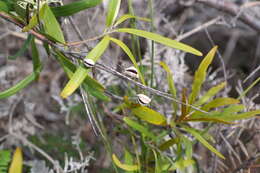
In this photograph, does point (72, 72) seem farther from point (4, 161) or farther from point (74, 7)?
point (4, 161)

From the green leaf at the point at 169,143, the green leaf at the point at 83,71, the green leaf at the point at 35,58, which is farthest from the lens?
the green leaf at the point at 169,143

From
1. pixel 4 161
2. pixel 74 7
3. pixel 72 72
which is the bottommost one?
pixel 4 161

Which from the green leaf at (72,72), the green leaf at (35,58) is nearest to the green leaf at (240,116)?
→ the green leaf at (72,72)

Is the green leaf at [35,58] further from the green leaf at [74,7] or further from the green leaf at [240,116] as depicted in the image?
the green leaf at [240,116]

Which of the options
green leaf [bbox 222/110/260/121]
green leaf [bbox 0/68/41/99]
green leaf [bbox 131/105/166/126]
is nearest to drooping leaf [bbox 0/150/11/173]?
green leaf [bbox 0/68/41/99]

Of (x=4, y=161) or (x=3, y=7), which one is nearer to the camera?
(x=3, y=7)

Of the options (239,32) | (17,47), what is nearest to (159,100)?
(17,47)

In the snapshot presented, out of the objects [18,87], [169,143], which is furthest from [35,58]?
[169,143]

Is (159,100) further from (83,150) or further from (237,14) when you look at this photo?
(237,14)
